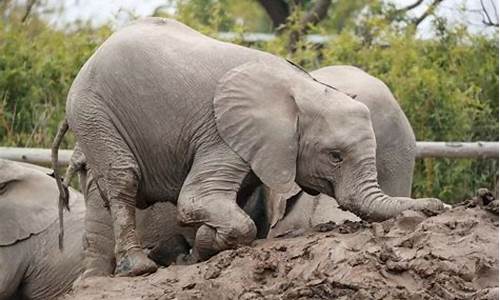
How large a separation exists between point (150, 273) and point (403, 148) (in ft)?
4.75

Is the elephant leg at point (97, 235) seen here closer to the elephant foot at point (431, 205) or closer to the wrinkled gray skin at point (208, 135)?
the wrinkled gray skin at point (208, 135)

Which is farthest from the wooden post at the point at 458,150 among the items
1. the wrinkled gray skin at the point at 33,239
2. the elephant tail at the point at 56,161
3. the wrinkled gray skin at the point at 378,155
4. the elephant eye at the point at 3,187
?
the elephant tail at the point at 56,161

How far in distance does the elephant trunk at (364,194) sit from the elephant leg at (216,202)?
333mm

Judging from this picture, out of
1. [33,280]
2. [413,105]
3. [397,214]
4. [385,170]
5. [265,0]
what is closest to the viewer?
[397,214]

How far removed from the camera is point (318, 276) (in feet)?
16.5

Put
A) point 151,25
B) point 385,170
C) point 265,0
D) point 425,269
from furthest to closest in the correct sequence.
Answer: point 265,0 < point 385,170 < point 151,25 < point 425,269

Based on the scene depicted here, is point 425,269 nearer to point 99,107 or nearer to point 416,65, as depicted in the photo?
point 99,107

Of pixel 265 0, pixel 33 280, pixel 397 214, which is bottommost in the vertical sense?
pixel 265 0

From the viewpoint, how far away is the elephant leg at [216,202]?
17.7 feet

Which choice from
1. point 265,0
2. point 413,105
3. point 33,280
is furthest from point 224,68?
point 265,0

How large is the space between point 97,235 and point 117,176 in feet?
1.68

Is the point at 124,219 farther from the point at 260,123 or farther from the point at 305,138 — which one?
the point at 305,138

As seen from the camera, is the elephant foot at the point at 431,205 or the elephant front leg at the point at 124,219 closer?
the elephant foot at the point at 431,205

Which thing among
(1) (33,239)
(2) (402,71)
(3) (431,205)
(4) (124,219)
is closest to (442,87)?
(2) (402,71)
